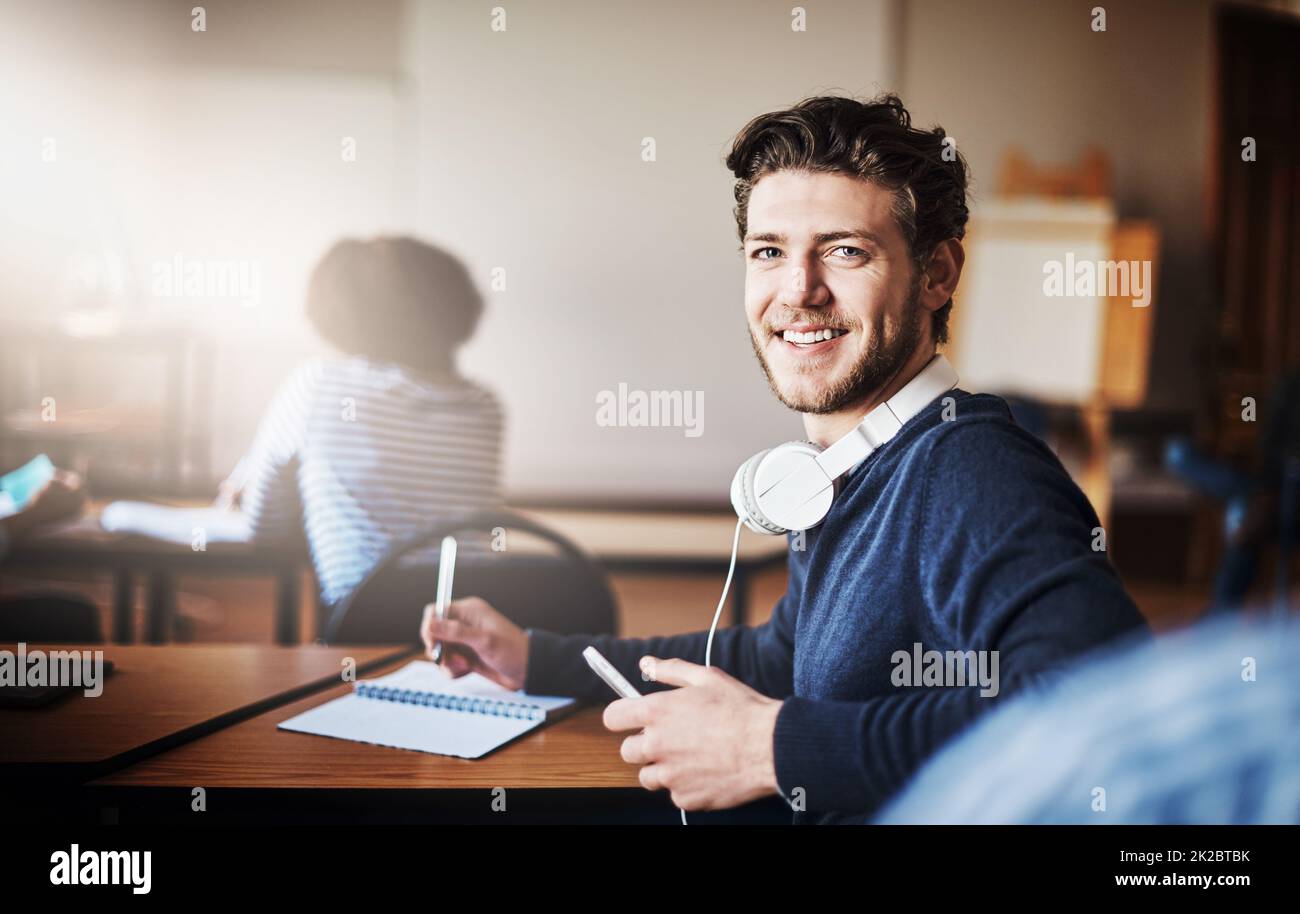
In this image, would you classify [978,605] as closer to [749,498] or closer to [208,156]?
[749,498]

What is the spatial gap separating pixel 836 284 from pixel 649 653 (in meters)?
0.48

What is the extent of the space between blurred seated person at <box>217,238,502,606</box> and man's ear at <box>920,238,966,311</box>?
1136 mm

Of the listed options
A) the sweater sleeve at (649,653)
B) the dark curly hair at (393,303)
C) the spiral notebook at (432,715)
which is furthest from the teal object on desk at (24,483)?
the sweater sleeve at (649,653)

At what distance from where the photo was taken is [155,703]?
112 cm

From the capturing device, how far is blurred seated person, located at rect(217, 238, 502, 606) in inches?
76.7

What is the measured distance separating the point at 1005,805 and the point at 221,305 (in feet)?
16.0

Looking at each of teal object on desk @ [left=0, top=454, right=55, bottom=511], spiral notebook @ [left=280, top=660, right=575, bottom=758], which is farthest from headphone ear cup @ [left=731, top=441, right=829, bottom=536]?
teal object on desk @ [left=0, top=454, right=55, bottom=511]

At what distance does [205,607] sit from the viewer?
13.4ft

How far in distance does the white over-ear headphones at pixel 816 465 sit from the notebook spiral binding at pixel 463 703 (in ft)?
1.11

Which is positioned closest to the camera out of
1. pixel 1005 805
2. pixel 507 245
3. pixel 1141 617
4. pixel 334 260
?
pixel 1141 617

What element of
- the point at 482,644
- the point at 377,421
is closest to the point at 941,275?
the point at 482,644

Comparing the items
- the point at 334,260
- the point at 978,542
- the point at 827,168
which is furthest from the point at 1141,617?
the point at 334,260

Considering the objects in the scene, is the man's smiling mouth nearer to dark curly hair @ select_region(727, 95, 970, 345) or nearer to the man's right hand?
dark curly hair @ select_region(727, 95, 970, 345)
